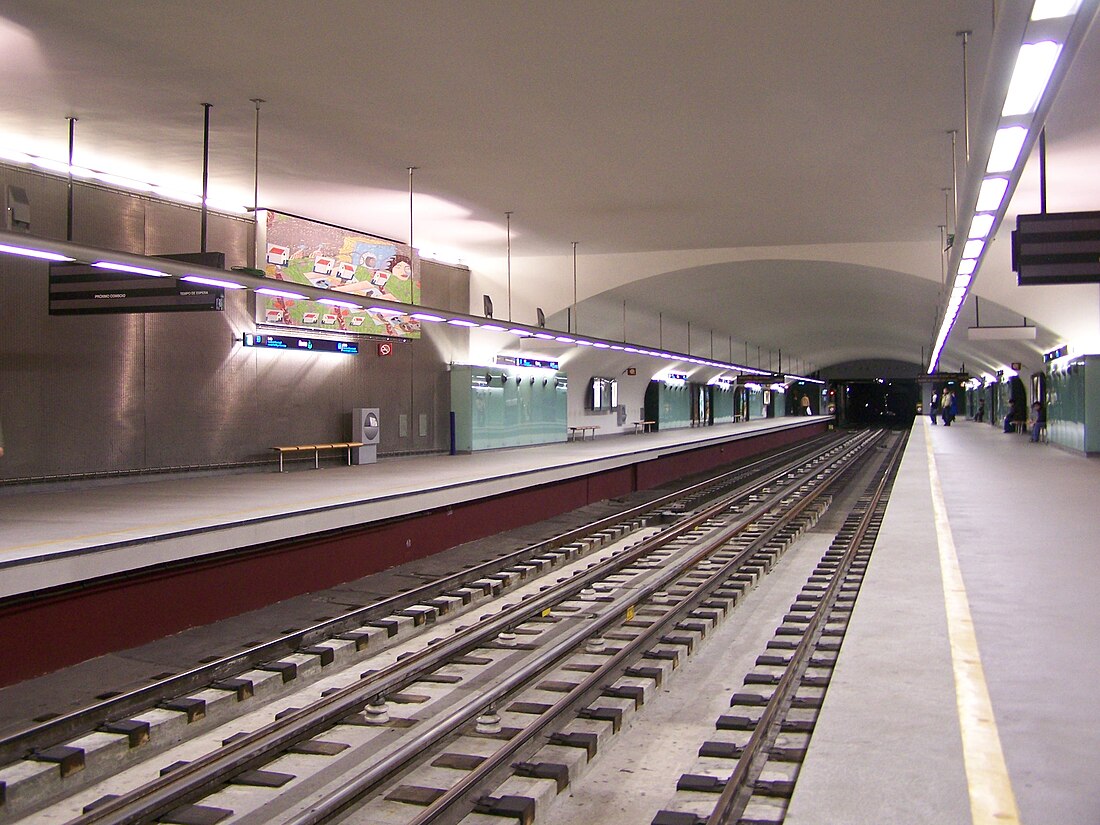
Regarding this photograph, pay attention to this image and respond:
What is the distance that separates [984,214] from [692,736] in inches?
156

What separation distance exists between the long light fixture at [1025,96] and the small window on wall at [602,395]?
1802cm

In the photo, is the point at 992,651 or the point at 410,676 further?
the point at 410,676

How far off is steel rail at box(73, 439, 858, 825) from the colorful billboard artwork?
212 inches

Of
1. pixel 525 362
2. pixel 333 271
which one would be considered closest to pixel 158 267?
pixel 333 271

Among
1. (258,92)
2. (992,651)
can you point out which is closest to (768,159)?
(258,92)

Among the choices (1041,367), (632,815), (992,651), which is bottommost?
(632,815)

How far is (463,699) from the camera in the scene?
18.6 feet

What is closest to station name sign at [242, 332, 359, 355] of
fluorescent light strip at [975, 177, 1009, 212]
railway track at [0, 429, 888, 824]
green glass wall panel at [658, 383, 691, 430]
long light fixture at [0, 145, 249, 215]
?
long light fixture at [0, 145, 249, 215]

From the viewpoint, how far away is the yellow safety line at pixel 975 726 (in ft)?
9.36

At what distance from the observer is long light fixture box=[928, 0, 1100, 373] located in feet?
10.1

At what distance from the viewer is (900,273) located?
48.0 ft

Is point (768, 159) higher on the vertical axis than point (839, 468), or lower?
higher

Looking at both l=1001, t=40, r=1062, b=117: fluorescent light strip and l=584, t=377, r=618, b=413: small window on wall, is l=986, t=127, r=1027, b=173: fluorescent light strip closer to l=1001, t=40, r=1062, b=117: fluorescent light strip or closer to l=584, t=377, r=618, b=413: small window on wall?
l=1001, t=40, r=1062, b=117: fluorescent light strip

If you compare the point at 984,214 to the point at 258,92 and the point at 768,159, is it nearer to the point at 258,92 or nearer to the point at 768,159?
the point at 768,159
